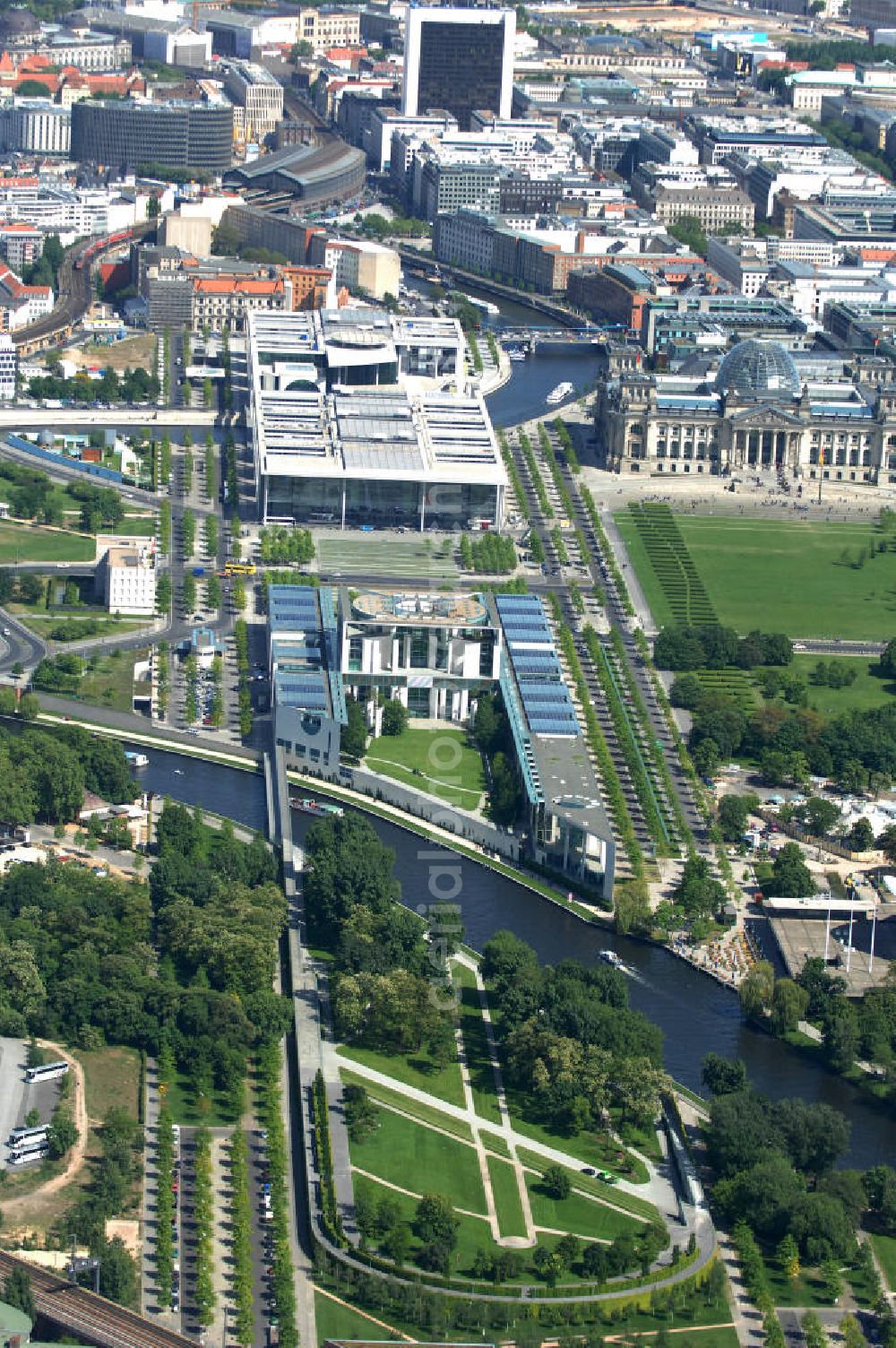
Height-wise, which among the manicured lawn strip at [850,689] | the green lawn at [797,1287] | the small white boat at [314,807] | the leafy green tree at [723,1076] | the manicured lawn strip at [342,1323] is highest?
the leafy green tree at [723,1076]

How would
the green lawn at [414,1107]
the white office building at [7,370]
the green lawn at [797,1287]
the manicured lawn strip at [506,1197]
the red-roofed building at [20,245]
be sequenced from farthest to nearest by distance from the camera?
the red-roofed building at [20,245] < the white office building at [7,370] < the green lawn at [414,1107] < the manicured lawn strip at [506,1197] < the green lawn at [797,1287]

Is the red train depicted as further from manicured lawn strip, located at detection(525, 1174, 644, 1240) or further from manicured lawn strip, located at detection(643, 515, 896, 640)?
manicured lawn strip, located at detection(525, 1174, 644, 1240)

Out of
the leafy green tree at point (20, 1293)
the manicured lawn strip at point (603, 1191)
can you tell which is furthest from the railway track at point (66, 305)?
the leafy green tree at point (20, 1293)

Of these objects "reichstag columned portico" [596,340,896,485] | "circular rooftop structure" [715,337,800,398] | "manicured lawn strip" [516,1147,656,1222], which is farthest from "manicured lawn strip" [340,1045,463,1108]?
"circular rooftop structure" [715,337,800,398]

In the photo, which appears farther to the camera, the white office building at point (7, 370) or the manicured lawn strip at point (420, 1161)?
the white office building at point (7, 370)

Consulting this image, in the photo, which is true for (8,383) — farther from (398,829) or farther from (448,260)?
(398,829)

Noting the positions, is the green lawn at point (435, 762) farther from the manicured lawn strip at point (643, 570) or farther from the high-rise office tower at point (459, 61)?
the high-rise office tower at point (459, 61)

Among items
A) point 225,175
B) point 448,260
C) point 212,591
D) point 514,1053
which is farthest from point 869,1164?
point 225,175
